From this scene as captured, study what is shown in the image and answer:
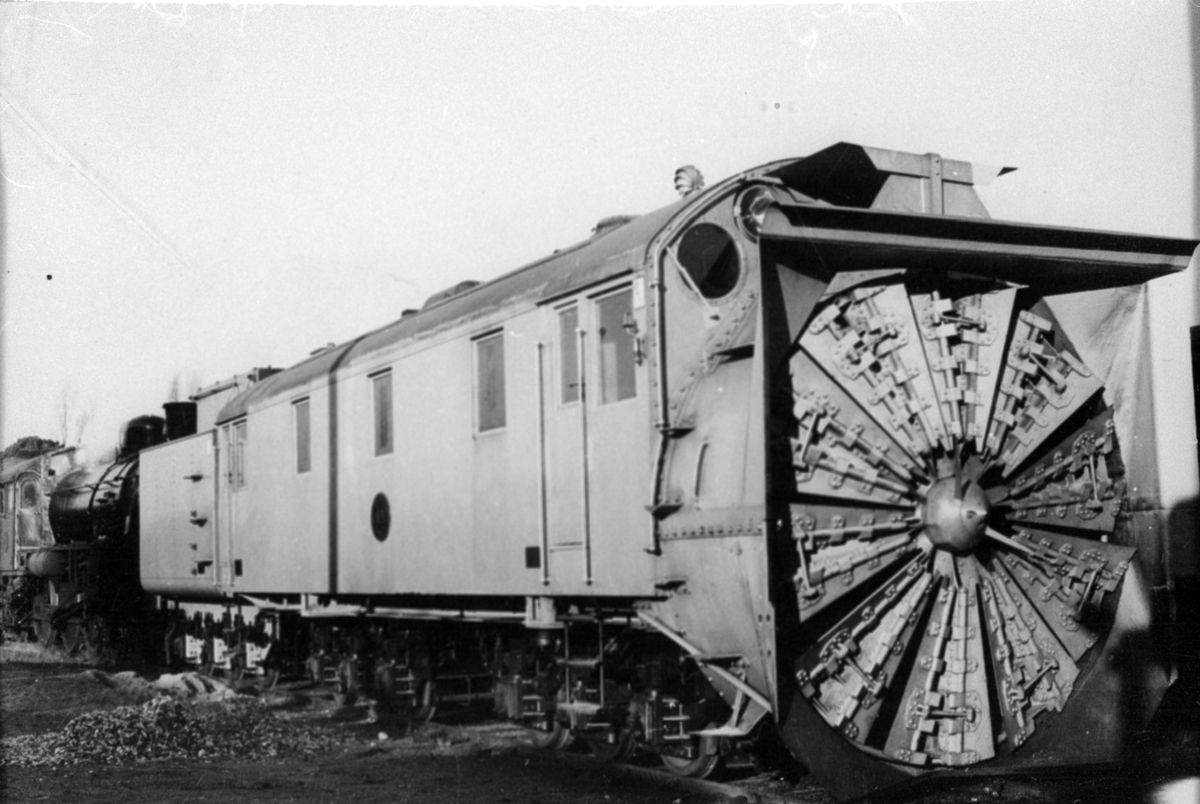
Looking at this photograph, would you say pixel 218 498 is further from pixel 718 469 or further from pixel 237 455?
pixel 718 469

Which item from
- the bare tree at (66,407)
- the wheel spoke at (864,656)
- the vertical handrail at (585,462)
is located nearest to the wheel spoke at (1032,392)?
the wheel spoke at (864,656)

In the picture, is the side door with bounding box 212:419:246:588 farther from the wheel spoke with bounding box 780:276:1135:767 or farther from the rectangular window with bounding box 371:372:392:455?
the wheel spoke with bounding box 780:276:1135:767

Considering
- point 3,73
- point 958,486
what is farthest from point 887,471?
point 3,73

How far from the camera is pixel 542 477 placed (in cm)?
923

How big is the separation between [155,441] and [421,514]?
50.4ft

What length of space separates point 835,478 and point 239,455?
10.9m

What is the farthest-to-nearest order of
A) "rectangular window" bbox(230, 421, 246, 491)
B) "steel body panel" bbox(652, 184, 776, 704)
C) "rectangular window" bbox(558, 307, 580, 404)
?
"rectangular window" bbox(230, 421, 246, 491), "rectangular window" bbox(558, 307, 580, 404), "steel body panel" bbox(652, 184, 776, 704)

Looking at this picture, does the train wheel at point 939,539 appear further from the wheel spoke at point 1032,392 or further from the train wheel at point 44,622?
the train wheel at point 44,622

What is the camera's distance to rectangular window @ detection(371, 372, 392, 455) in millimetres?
11867

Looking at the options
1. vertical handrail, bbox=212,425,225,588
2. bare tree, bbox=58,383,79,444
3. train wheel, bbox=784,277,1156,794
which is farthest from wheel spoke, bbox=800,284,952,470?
vertical handrail, bbox=212,425,225,588

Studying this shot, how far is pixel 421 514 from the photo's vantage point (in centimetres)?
1108

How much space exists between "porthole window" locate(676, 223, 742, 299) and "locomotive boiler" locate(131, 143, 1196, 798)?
0.06 ft

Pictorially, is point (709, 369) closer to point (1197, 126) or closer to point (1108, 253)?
point (1108, 253)

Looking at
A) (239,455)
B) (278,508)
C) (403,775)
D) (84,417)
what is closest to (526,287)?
(403,775)
